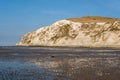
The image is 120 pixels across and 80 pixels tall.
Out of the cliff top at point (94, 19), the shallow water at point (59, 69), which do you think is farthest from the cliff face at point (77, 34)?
the shallow water at point (59, 69)

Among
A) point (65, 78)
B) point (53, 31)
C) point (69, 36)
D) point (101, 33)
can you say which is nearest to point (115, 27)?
point (101, 33)

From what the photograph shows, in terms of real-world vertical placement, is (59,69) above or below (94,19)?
below

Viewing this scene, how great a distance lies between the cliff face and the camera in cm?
14400

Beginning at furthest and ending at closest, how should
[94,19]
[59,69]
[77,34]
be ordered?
1. [94,19]
2. [77,34]
3. [59,69]

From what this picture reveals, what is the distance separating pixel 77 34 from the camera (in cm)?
15750

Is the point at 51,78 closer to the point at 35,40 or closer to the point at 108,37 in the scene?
the point at 108,37

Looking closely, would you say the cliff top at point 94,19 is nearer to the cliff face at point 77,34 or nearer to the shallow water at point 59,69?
the cliff face at point 77,34

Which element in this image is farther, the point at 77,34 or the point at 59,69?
the point at 77,34

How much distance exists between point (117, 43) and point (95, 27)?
944 inches

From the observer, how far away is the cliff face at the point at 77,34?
472ft

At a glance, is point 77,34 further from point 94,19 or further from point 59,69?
point 59,69

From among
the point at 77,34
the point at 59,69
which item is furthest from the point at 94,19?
the point at 59,69

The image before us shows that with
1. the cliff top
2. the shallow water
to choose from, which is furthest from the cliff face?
the shallow water

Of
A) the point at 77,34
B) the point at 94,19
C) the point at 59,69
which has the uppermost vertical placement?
the point at 94,19
